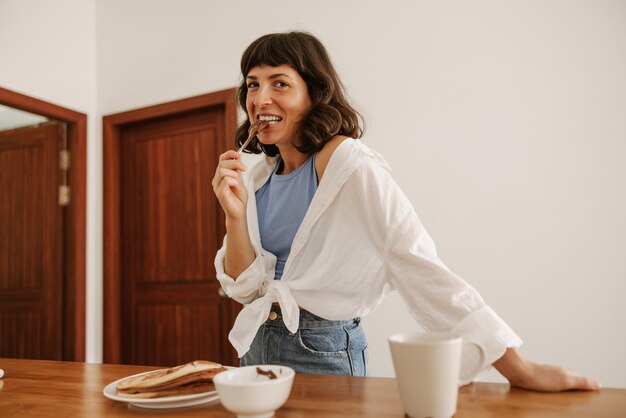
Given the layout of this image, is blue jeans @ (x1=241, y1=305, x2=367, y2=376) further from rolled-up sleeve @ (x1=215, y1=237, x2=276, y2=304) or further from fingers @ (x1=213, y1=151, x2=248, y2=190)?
fingers @ (x1=213, y1=151, x2=248, y2=190)

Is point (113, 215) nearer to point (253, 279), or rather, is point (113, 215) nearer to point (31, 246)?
point (31, 246)

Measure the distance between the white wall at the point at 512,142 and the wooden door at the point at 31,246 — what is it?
6.22ft

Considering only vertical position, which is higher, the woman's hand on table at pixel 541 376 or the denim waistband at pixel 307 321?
the denim waistband at pixel 307 321

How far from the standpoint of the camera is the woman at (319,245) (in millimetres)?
822

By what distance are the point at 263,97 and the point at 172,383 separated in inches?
26.8

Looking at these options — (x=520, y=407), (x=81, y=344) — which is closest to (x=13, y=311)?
(x=81, y=344)

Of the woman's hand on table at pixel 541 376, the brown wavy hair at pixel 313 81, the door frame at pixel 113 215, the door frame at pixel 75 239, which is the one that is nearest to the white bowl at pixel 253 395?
the woman's hand on table at pixel 541 376

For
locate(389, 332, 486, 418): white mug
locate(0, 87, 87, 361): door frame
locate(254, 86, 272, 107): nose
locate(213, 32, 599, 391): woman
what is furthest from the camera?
locate(0, 87, 87, 361): door frame

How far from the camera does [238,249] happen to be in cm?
119

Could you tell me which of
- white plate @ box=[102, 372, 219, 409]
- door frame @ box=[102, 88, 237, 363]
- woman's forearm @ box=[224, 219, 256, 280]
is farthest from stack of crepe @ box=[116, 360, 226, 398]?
door frame @ box=[102, 88, 237, 363]

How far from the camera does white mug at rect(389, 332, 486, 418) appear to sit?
1.88 feet

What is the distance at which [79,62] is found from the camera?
10.9 ft

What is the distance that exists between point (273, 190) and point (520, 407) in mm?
784

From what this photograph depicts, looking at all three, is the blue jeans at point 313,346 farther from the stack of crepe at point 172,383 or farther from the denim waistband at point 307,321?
the stack of crepe at point 172,383
